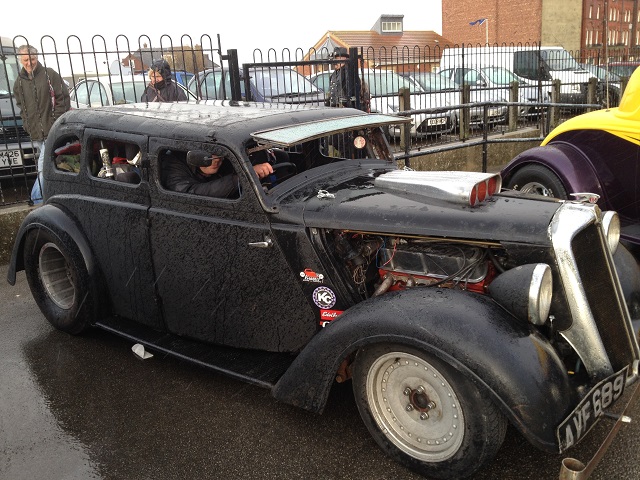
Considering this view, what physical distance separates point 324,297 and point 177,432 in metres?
1.12

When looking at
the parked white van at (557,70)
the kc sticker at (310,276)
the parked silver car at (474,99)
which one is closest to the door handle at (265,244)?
the kc sticker at (310,276)

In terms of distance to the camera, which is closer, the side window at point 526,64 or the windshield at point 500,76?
the windshield at point 500,76

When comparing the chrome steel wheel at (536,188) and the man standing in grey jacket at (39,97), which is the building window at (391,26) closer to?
the man standing in grey jacket at (39,97)

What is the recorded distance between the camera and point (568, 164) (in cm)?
580

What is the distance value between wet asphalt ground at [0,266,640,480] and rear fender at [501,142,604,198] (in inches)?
109

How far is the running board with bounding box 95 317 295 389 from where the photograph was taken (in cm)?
339

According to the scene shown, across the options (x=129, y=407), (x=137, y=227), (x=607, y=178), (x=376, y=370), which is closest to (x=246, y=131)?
(x=137, y=227)

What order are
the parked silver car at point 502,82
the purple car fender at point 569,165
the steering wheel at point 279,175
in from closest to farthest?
the steering wheel at point 279,175 → the purple car fender at point 569,165 → the parked silver car at point 502,82

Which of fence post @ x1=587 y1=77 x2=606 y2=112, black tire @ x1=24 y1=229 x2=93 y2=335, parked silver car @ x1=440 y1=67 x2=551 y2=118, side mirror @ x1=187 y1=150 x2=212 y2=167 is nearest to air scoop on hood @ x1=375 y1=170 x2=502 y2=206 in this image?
side mirror @ x1=187 y1=150 x2=212 y2=167

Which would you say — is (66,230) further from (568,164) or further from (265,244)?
(568,164)

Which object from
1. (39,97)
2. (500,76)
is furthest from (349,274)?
(500,76)

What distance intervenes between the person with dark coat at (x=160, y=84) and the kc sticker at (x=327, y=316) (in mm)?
4792

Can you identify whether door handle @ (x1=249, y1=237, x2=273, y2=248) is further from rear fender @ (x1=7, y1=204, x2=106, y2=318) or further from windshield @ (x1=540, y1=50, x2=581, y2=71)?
windshield @ (x1=540, y1=50, x2=581, y2=71)

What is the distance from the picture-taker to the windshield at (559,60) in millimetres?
14344
